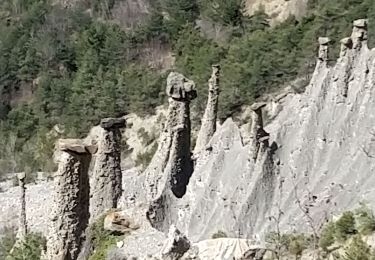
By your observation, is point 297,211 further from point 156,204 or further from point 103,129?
point 103,129

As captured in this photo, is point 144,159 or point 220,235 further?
point 144,159

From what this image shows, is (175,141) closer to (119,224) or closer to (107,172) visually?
(107,172)

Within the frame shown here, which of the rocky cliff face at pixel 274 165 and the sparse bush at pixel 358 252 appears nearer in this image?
the sparse bush at pixel 358 252

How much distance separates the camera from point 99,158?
50.1ft

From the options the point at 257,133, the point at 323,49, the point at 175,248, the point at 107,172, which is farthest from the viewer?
the point at 323,49

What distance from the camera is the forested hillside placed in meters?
36.2

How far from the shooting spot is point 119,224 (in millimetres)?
10555

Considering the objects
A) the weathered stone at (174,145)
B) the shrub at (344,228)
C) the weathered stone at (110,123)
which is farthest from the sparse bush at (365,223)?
the weathered stone at (174,145)

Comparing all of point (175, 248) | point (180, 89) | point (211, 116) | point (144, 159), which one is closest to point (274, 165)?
point (180, 89)

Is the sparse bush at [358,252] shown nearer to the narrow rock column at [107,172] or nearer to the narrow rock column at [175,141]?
the narrow rock column at [107,172]

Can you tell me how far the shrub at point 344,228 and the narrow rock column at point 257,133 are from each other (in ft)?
18.5

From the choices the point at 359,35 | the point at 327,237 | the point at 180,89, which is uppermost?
the point at 359,35

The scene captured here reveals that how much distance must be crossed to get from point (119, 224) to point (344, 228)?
260 centimetres

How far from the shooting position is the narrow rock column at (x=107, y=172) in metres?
15.0
